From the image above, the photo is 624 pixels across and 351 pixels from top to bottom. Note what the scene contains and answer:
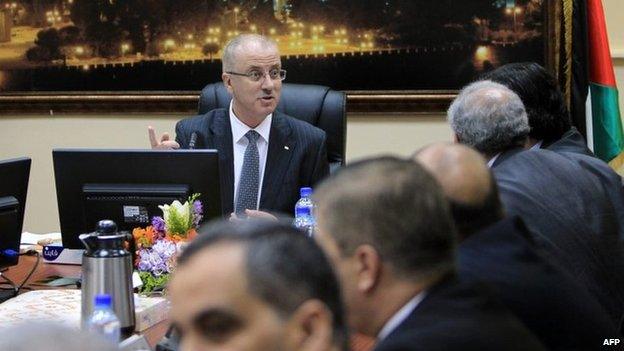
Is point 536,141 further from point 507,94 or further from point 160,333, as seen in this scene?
point 160,333

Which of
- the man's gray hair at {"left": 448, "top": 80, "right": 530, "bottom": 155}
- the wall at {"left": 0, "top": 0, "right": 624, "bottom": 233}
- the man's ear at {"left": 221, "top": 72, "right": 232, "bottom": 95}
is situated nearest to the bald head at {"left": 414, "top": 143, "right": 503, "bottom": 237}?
the man's gray hair at {"left": 448, "top": 80, "right": 530, "bottom": 155}

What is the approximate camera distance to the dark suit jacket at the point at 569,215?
2.81 m

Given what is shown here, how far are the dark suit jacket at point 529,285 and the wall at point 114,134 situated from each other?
306 cm

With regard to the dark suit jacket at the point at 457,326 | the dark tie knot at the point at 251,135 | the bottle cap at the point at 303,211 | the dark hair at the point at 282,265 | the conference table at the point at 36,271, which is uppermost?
the dark hair at the point at 282,265

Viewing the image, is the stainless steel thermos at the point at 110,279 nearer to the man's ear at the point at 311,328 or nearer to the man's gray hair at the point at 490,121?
the man's gray hair at the point at 490,121

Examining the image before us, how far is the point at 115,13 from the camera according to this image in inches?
208

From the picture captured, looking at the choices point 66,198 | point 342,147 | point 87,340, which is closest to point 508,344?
point 87,340

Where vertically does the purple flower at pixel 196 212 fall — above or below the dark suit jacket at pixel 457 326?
below

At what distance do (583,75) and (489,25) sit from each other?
20.5 inches

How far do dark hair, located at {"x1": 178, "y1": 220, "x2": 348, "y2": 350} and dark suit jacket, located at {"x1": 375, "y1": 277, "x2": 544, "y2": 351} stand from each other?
0.26 metres

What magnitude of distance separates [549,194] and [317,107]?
4.97 ft

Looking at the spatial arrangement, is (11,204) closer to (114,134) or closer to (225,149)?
(225,149)

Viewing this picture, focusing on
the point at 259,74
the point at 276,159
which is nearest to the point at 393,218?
the point at 276,159

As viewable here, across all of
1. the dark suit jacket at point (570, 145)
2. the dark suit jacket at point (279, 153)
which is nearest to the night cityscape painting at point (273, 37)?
the dark suit jacket at point (279, 153)
